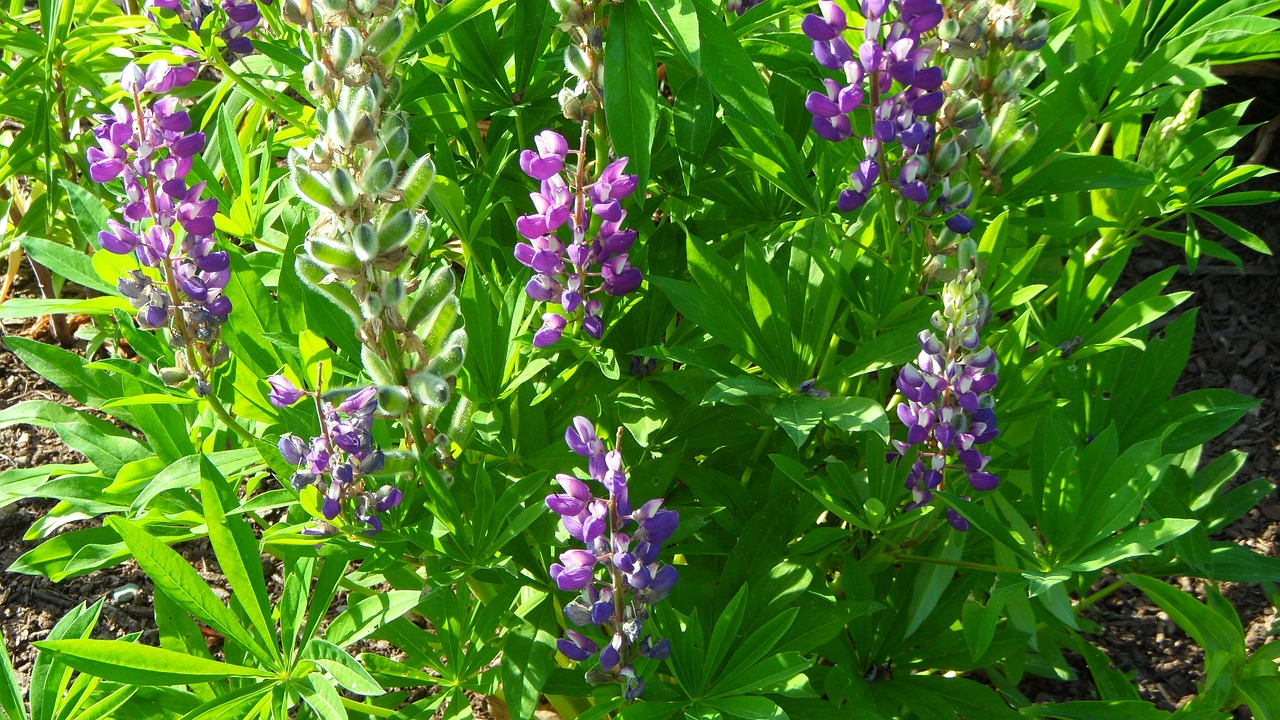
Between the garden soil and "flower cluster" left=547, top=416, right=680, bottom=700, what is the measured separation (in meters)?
0.97

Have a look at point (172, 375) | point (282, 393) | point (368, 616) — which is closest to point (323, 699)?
point (368, 616)

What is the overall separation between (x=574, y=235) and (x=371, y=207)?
55cm

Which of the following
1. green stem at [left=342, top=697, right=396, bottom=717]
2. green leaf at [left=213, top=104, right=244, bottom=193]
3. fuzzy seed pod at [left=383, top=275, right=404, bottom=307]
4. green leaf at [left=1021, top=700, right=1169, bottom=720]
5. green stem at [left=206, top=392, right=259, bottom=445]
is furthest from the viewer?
green leaf at [left=213, top=104, right=244, bottom=193]

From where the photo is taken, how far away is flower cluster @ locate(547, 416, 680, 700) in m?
1.57

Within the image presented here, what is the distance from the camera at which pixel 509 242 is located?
99.8 inches

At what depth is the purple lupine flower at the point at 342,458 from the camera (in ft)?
5.22

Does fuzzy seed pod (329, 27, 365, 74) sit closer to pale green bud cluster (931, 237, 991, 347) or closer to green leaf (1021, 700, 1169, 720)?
pale green bud cluster (931, 237, 991, 347)

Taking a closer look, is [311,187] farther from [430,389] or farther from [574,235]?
[574,235]

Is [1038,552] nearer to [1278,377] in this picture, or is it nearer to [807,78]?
[807,78]

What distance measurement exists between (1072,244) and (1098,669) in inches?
38.6

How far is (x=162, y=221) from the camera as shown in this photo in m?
1.80

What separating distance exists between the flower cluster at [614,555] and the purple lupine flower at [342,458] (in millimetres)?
293

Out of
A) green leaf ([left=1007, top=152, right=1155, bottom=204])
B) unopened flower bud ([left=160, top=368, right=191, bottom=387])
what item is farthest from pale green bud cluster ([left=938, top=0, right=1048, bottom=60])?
unopened flower bud ([left=160, top=368, right=191, bottom=387])

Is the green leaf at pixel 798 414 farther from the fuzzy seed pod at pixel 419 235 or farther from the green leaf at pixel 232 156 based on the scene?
the green leaf at pixel 232 156
